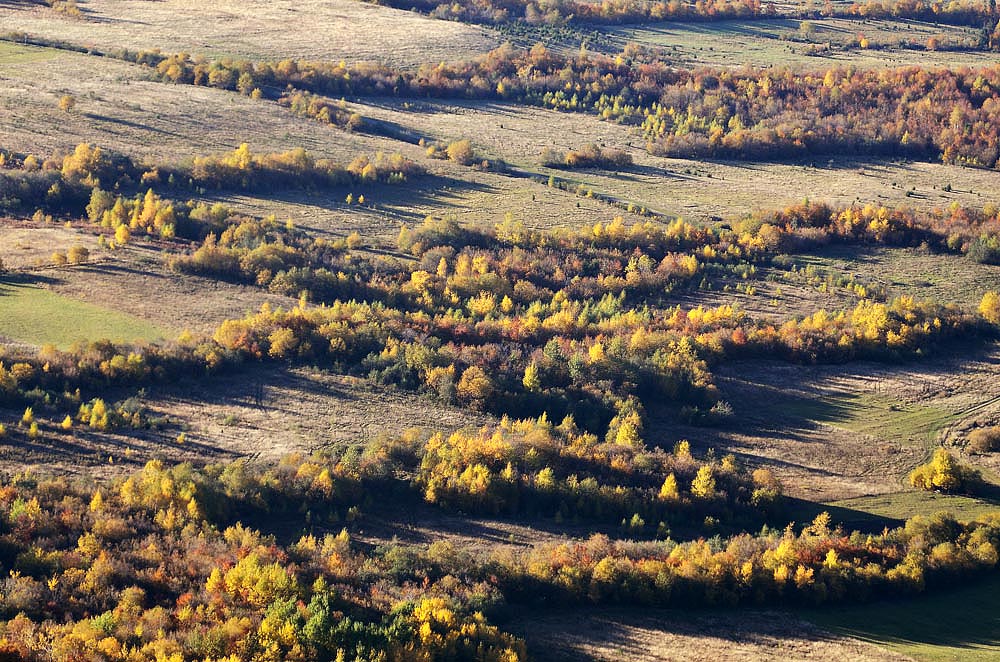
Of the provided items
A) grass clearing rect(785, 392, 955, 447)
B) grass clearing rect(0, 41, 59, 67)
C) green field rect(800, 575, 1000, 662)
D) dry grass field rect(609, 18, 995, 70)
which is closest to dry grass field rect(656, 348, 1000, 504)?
grass clearing rect(785, 392, 955, 447)

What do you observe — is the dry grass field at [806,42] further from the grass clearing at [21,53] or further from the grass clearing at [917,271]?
the grass clearing at [21,53]

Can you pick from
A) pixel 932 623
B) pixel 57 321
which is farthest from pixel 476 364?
pixel 932 623

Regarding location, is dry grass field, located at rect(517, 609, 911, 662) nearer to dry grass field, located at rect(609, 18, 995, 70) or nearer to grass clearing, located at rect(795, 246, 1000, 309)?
grass clearing, located at rect(795, 246, 1000, 309)

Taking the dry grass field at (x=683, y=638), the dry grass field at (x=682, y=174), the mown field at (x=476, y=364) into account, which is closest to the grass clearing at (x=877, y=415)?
the mown field at (x=476, y=364)

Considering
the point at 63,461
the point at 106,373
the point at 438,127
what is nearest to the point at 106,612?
the point at 63,461

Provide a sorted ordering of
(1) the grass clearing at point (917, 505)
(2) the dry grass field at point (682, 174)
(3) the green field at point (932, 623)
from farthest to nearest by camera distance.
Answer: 1. (2) the dry grass field at point (682, 174)
2. (1) the grass clearing at point (917, 505)
3. (3) the green field at point (932, 623)

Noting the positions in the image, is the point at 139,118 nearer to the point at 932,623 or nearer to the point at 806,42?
the point at 932,623
